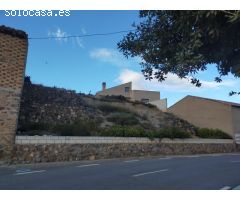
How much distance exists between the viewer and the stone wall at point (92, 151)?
61.4 feet

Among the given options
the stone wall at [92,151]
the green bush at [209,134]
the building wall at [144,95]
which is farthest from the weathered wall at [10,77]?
the building wall at [144,95]

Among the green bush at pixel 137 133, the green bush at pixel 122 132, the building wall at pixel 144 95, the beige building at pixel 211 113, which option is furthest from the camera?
the building wall at pixel 144 95

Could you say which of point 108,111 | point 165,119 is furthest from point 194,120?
point 108,111

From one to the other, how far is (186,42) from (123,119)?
24.2 meters

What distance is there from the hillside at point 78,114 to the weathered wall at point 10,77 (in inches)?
91.5

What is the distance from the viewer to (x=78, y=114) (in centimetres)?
2823

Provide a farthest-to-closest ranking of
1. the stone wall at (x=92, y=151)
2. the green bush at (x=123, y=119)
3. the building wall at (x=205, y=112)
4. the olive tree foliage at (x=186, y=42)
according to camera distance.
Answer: the building wall at (x=205, y=112)
the green bush at (x=123, y=119)
the stone wall at (x=92, y=151)
the olive tree foliage at (x=186, y=42)

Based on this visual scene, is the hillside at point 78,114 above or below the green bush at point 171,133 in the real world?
above

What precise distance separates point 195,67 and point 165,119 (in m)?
30.0

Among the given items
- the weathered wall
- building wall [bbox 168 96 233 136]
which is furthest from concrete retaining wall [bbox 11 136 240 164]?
building wall [bbox 168 96 233 136]

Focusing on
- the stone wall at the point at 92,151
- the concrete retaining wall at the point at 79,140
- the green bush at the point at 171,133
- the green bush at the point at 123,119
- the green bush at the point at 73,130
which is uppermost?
the green bush at the point at 123,119

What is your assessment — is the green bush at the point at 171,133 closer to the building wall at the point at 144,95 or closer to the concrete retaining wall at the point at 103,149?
the concrete retaining wall at the point at 103,149

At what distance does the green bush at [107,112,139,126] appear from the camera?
30.2m

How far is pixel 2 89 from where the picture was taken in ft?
60.9
